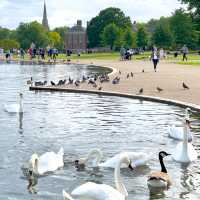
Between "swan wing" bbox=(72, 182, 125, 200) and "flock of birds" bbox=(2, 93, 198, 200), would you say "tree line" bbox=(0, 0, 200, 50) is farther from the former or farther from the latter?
"swan wing" bbox=(72, 182, 125, 200)

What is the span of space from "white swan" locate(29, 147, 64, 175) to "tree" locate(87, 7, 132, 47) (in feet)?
417

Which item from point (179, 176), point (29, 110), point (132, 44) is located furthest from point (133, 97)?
point (132, 44)

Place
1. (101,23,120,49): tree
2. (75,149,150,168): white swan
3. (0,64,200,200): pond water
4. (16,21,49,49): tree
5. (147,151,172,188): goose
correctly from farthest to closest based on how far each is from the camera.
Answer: (16,21,49,49): tree
(101,23,120,49): tree
(75,149,150,168): white swan
(0,64,200,200): pond water
(147,151,172,188): goose

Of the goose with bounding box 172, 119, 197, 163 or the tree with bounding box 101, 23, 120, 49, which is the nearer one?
the goose with bounding box 172, 119, 197, 163

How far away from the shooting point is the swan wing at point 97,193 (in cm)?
923

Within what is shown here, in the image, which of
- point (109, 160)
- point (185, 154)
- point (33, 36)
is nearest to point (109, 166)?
point (109, 160)

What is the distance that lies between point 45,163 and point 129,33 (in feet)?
356

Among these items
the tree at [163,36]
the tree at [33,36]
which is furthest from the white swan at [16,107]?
the tree at [33,36]

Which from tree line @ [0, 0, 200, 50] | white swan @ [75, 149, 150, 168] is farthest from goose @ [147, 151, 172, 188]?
tree line @ [0, 0, 200, 50]

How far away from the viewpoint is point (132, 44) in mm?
119562

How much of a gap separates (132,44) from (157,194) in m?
110

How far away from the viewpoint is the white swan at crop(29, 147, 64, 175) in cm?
1138

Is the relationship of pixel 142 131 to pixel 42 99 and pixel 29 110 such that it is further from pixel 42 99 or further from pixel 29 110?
pixel 42 99

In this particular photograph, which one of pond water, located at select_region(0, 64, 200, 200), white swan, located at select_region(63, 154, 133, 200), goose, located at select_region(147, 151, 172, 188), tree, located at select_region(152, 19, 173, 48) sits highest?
tree, located at select_region(152, 19, 173, 48)
